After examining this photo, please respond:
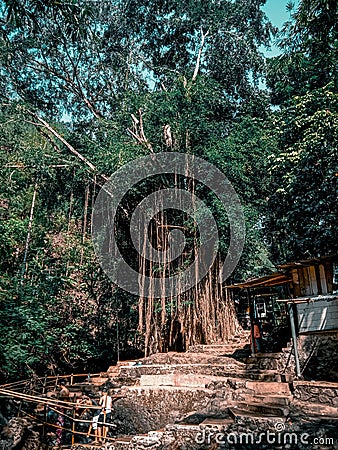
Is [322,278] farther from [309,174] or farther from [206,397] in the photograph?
[309,174]

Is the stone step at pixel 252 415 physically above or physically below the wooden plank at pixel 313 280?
below

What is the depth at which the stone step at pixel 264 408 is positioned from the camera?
4.76m

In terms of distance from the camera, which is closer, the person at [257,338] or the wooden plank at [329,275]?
the wooden plank at [329,275]

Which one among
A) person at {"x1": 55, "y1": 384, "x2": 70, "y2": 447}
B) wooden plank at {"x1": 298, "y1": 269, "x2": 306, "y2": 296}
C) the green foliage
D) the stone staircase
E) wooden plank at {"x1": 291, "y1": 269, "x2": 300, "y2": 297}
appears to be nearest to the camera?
the stone staircase

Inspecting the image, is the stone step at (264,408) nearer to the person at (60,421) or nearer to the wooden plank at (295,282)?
the wooden plank at (295,282)

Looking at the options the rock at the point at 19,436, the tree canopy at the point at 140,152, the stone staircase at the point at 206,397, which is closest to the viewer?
the stone staircase at the point at 206,397

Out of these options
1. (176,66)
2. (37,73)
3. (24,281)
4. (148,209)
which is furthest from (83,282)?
(176,66)

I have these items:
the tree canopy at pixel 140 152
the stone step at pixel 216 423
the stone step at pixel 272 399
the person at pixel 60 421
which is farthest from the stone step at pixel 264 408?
the tree canopy at pixel 140 152

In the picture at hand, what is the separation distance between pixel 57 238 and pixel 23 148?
4.16m

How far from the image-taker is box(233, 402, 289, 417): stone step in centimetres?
476

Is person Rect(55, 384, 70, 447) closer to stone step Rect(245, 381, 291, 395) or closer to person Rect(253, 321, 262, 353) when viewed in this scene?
stone step Rect(245, 381, 291, 395)

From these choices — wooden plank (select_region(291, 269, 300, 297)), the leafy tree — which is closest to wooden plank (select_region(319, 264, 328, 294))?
wooden plank (select_region(291, 269, 300, 297))

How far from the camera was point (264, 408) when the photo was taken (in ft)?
16.3

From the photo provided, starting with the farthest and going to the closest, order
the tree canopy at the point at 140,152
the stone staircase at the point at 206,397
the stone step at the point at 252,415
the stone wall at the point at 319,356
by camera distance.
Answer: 1. the tree canopy at the point at 140,152
2. the stone wall at the point at 319,356
3. the stone staircase at the point at 206,397
4. the stone step at the point at 252,415
